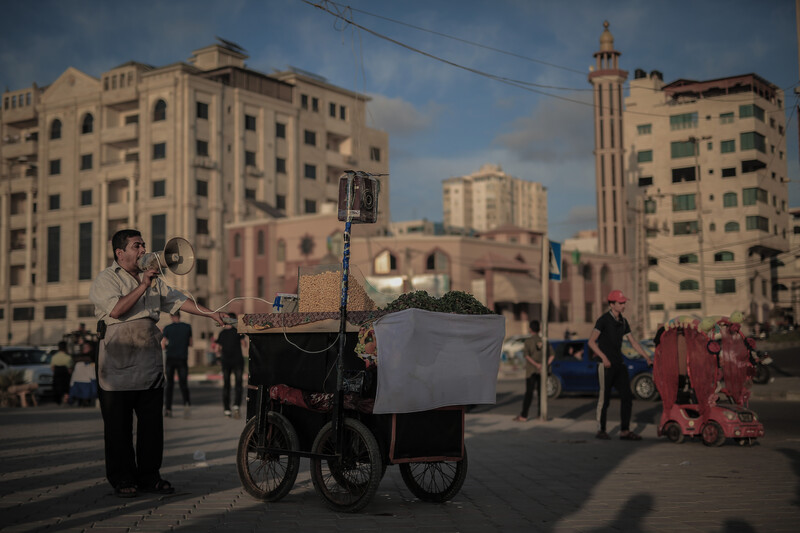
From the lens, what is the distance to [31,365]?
2744 cm

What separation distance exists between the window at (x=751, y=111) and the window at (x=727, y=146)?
273 cm

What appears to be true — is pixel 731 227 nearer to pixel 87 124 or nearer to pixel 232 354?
pixel 87 124

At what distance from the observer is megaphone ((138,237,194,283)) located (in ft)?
22.0

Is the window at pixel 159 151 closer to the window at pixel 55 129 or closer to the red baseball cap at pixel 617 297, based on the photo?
the window at pixel 55 129

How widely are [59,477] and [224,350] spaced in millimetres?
7743

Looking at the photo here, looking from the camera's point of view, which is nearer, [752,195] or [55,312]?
[55,312]

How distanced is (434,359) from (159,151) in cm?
6546

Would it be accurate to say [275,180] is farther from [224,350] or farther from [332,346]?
[332,346]

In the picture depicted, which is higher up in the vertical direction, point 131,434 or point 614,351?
point 614,351

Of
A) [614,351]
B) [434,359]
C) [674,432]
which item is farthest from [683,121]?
[434,359]

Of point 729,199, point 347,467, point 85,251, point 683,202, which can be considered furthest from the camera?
point 683,202

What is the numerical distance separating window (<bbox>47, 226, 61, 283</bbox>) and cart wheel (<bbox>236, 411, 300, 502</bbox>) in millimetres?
71552

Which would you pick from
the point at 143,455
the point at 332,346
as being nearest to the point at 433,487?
the point at 332,346

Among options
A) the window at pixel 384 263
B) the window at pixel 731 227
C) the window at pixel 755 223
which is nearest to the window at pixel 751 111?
the window at pixel 755 223
